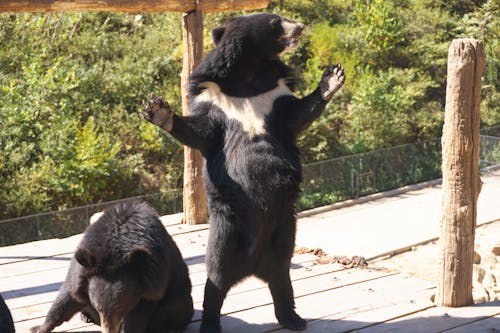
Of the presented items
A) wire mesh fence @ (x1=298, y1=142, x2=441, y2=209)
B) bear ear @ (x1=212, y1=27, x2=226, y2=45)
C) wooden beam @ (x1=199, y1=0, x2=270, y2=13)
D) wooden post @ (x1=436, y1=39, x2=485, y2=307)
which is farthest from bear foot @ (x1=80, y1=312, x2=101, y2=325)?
wire mesh fence @ (x1=298, y1=142, x2=441, y2=209)

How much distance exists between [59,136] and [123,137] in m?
1.25

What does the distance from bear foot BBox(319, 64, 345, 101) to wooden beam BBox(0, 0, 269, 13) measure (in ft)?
8.69

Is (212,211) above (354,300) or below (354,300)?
above

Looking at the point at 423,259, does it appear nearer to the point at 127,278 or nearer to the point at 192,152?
the point at 192,152

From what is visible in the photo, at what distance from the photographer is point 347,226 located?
31.2ft

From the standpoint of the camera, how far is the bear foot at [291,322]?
14.1ft

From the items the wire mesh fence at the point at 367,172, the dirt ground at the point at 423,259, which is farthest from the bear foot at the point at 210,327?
the wire mesh fence at the point at 367,172

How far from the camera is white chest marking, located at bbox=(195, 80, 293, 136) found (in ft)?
13.3

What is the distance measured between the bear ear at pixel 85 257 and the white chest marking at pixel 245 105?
106 centimetres

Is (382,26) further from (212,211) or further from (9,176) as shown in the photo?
(212,211)

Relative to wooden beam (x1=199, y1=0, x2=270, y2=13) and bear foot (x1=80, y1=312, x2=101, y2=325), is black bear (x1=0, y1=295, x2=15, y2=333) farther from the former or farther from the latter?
wooden beam (x1=199, y1=0, x2=270, y2=13)

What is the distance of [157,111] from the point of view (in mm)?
3771

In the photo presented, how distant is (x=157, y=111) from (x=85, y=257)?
2.68 feet

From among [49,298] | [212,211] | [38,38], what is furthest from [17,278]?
[38,38]
